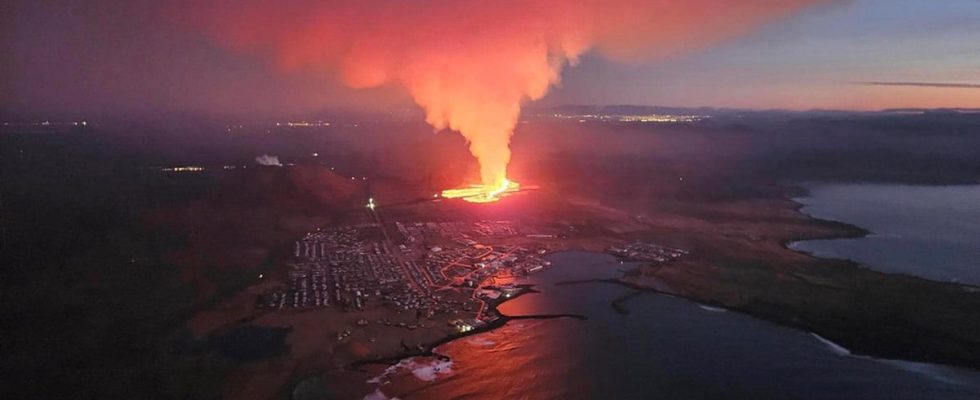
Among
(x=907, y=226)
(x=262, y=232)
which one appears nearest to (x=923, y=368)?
(x=907, y=226)

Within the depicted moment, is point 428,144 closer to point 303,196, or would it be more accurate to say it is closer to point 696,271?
→ point 303,196

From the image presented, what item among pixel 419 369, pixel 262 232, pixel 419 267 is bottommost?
pixel 419 369

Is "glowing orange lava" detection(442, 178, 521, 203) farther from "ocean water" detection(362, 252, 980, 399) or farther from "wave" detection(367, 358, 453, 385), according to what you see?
"wave" detection(367, 358, 453, 385)

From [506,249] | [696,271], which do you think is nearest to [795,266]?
[696,271]

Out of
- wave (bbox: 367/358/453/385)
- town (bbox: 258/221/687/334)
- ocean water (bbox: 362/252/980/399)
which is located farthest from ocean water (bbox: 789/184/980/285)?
wave (bbox: 367/358/453/385)

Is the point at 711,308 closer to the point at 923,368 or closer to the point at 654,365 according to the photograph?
the point at 654,365

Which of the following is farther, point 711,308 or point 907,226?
point 907,226

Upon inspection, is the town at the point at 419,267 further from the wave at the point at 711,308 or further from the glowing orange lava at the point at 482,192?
the glowing orange lava at the point at 482,192
